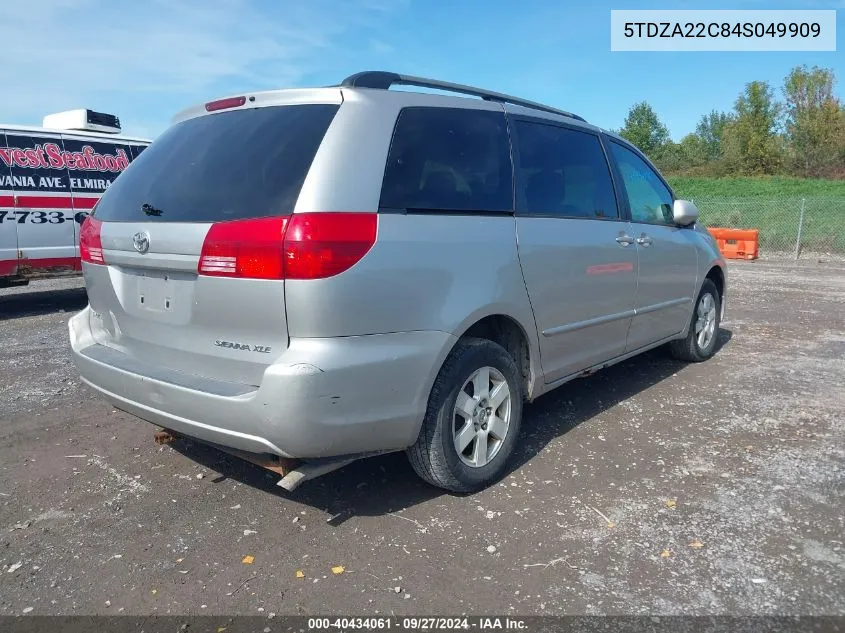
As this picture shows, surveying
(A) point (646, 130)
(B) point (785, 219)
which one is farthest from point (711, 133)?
(B) point (785, 219)

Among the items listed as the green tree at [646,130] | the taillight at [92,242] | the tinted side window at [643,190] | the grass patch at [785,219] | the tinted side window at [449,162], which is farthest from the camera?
the green tree at [646,130]

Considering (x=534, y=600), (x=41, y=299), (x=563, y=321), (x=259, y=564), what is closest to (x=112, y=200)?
(x=259, y=564)

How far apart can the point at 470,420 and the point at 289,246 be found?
4.17 feet

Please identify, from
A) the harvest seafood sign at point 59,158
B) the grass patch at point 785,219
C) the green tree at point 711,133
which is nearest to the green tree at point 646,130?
the green tree at point 711,133

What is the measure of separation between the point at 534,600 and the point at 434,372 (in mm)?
989

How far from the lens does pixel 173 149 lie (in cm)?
325

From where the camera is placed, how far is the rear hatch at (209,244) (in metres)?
2.61

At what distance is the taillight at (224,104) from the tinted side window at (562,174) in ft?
4.75

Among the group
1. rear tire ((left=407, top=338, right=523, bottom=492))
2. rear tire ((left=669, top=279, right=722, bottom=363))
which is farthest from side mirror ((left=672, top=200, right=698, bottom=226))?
rear tire ((left=407, top=338, right=523, bottom=492))

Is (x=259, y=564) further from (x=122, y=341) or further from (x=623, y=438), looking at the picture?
(x=623, y=438)

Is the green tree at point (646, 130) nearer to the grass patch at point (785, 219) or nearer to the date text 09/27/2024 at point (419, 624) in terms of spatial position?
the grass patch at point (785, 219)

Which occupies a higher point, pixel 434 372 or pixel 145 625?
pixel 434 372

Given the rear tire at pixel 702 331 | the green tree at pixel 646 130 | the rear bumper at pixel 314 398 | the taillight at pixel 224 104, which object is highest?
the green tree at pixel 646 130

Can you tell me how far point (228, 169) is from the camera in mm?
2891
